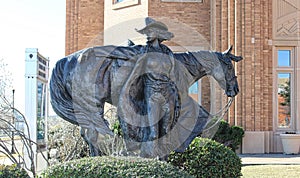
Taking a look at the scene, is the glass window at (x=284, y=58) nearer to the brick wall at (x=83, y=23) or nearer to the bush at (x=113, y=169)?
the brick wall at (x=83, y=23)

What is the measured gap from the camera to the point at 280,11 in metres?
14.7

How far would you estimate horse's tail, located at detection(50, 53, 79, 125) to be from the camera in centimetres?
505

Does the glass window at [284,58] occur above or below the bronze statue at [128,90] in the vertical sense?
above

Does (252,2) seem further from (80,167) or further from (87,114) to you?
(80,167)

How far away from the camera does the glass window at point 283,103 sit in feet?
48.6

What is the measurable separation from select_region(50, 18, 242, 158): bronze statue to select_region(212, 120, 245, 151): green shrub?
8.52 m

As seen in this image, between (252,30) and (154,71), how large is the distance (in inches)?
392

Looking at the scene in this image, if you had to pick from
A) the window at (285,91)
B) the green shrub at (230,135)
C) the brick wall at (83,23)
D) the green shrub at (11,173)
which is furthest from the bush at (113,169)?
the brick wall at (83,23)

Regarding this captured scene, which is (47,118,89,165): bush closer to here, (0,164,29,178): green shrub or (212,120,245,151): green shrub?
(0,164,29,178): green shrub

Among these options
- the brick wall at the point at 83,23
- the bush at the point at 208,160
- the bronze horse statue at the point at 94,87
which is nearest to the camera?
the bronze horse statue at the point at 94,87

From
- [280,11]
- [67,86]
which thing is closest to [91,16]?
[280,11]

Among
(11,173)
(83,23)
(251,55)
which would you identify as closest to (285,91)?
(251,55)

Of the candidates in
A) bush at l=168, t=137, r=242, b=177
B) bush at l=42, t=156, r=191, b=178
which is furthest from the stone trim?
bush at l=42, t=156, r=191, b=178

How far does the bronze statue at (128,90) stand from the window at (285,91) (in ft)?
33.7
